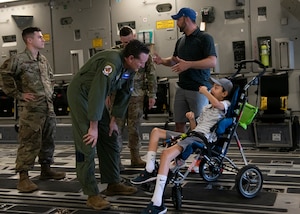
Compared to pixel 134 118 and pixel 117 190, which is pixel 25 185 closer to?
pixel 117 190

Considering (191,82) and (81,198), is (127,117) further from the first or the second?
(81,198)

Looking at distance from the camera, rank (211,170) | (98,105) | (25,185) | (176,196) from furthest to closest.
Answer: (25,185) → (211,170) → (176,196) → (98,105)

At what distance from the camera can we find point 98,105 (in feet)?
10.5

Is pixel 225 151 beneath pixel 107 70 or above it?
beneath

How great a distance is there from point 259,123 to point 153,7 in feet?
8.92

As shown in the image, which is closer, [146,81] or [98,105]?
[98,105]

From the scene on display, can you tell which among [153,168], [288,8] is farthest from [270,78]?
[153,168]

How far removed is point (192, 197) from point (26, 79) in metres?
2.16

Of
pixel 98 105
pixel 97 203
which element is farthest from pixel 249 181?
pixel 98 105

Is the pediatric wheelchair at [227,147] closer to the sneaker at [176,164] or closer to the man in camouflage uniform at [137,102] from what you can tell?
the sneaker at [176,164]

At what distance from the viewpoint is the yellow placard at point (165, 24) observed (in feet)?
22.9

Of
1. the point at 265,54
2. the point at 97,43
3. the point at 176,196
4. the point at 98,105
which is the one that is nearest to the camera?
the point at 98,105

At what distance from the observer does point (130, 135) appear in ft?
17.0

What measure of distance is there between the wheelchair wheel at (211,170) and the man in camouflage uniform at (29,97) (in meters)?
1.73
